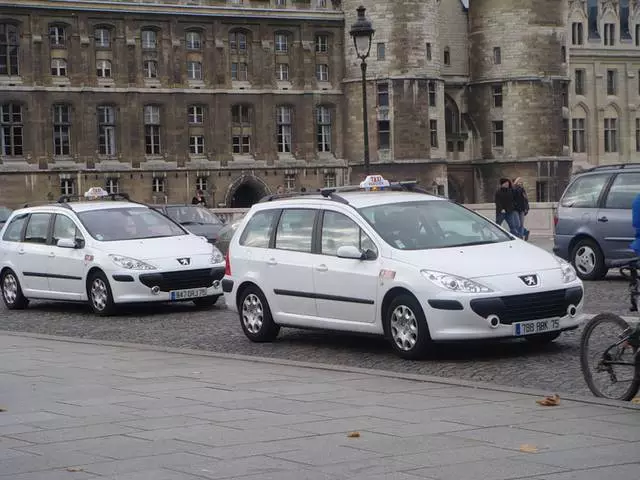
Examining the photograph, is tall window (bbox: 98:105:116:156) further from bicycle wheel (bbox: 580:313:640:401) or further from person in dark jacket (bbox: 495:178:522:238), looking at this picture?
bicycle wheel (bbox: 580:313:640:401)

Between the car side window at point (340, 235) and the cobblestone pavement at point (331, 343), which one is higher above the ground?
the car side window at point (340, 235)

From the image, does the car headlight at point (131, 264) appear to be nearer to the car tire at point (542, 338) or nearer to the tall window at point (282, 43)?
the car tire at point (542, 338)

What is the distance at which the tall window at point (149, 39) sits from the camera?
67312 mm

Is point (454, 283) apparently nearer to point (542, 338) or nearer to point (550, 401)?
point (542, 338)

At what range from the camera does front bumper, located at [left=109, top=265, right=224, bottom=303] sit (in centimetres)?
1973

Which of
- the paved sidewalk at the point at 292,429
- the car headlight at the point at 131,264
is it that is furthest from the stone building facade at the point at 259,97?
the paved sidewalk at the point at 292,429

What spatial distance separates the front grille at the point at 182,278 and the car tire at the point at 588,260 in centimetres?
642

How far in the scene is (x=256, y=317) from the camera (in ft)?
51.9

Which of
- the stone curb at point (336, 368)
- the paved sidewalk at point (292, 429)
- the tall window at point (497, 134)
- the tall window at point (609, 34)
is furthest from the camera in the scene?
the tall window at point (609, 34)

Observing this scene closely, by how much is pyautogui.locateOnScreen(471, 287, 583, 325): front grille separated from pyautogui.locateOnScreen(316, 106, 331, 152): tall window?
5793cm

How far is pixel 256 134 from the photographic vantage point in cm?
6981

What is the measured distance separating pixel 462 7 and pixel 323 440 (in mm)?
69565

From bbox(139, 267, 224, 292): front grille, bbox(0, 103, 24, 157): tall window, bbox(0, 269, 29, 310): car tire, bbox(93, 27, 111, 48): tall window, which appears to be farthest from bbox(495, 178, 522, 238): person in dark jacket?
bbox(93, 27, 111, 48): tall window

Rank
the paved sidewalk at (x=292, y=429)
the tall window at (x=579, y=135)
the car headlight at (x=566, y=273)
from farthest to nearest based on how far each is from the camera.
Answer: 1. the tall window at (x=579, y=135)
2. the car headlight at (x=566, y=273)
3. the paved sidewalk at (x=292, y=429)
